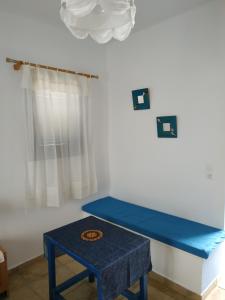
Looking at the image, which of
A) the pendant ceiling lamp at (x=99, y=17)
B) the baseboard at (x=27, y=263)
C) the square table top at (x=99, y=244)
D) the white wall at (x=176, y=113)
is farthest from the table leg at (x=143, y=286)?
the pendant ceiling lamp at (x=99, y=17)

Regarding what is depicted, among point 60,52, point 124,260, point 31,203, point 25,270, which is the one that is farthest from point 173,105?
point 25,270

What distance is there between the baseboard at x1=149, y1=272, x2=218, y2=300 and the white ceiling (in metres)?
2.67

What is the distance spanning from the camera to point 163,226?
241cm

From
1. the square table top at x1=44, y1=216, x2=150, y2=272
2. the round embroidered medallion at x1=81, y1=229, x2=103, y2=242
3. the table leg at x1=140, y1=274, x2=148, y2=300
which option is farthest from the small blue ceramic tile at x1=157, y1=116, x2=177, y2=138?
the table leg at x1=140, y1=274, x2=148, y2=300

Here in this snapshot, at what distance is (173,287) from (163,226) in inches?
21.8

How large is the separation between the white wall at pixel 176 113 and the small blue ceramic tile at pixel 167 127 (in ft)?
0.20

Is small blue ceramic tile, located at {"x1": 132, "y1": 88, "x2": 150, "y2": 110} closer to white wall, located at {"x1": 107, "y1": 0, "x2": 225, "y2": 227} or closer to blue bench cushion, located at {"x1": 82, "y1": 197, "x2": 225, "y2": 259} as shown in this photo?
white wall, located at {"x1": 107, "y1": 0, "x2": 225, "y2": 227}

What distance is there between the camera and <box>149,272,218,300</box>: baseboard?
2.11m

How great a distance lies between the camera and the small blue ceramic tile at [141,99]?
2.83 meters

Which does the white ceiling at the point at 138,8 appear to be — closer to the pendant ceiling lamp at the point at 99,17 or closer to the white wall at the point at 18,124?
the white wall at the point at 18,124

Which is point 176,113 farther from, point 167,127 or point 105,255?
point 105,255

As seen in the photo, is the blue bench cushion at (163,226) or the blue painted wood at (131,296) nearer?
the blue painted wood at (131,296)

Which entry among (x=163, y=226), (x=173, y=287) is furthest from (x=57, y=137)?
(x=173, y=287)

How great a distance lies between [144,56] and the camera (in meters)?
2.84
